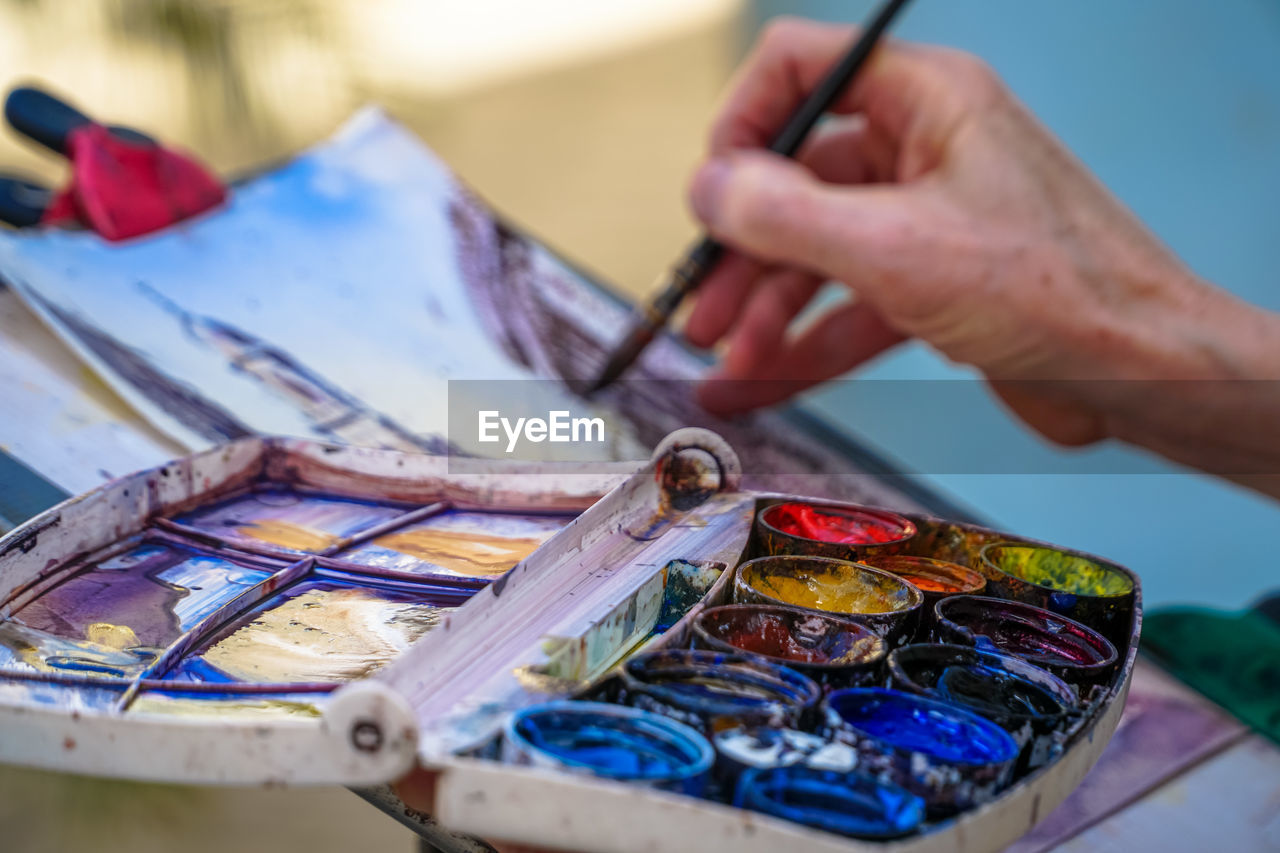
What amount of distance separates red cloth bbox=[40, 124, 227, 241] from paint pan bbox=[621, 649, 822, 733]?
0.67 metres

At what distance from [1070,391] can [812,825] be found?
0.61 metres

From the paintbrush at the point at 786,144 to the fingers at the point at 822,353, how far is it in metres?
0.10

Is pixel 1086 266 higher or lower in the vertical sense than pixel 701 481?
higher

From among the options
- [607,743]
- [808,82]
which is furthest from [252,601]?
[808,82]

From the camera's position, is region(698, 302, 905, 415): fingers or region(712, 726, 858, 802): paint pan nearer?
region(712, 726, 858, 802): paint pan

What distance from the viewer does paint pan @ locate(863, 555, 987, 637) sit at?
47cm

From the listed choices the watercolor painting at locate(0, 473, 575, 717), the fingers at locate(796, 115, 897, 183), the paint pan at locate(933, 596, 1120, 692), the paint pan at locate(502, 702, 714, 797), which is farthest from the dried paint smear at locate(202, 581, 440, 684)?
the fingers at locate(796, 115, 897, 183)

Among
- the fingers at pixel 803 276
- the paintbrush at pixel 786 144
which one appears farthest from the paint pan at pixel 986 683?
the fingers at pixel 803 276

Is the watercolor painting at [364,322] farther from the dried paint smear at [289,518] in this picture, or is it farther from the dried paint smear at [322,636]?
the dried paint smear at [322,636]

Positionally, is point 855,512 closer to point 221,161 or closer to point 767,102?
point 767,102

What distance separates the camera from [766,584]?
1.51ft

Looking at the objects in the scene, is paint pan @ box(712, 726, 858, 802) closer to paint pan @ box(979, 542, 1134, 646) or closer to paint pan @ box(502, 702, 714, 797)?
paint pan @ box(502, 702, 714, 797)

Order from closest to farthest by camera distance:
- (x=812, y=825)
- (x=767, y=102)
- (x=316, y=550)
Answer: (x=812, y=825), (x=316, y=550), (x=767, y=102)

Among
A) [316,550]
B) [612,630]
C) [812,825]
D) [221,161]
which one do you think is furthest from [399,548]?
[221,161]
